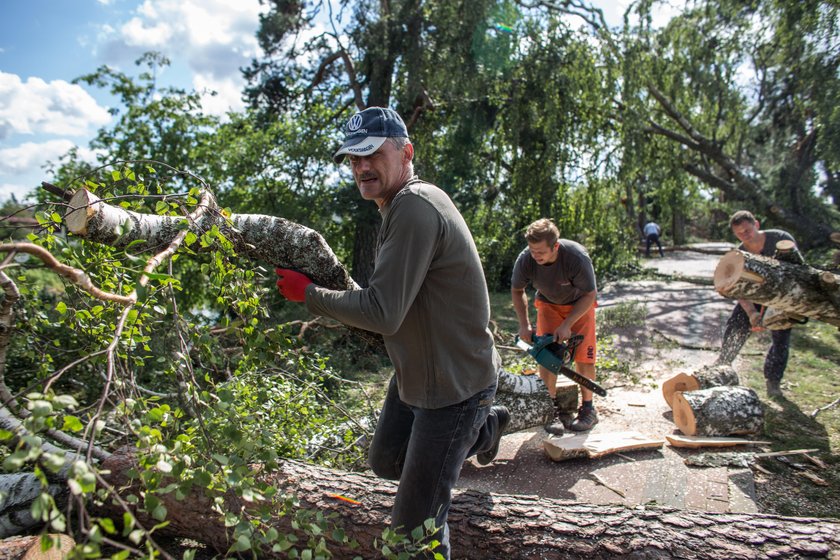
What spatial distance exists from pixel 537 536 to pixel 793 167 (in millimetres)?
13668

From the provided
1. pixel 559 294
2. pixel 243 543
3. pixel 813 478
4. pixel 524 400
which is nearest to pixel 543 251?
pixel 559 294

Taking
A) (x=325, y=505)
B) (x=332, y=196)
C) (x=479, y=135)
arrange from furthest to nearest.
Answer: (x=479, y=135)
(x=332, y=196)
(x=325, y=505)

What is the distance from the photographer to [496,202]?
11.9 meters

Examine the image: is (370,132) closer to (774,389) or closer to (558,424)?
(558,424)

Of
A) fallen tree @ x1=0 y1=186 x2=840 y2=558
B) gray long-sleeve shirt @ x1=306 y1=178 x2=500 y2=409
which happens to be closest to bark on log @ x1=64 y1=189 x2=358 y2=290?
fallen tree @ x1=0 y1=186 x2=840 y2=558

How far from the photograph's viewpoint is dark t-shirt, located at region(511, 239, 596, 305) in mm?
4180

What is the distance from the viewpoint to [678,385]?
4.96m

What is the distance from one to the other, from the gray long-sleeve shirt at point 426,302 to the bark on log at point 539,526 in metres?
0.77

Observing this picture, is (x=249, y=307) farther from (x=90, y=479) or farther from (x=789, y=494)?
(x=789, y=494)

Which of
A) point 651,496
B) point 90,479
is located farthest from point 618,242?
point 90,479

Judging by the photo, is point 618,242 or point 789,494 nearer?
point 789,494

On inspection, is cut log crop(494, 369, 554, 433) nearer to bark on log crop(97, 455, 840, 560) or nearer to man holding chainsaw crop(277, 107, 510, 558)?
bark on log crop(97, 455, 840, 560)

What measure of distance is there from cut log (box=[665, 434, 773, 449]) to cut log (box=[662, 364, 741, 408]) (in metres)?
0.67

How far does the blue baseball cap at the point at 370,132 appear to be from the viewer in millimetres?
2100
